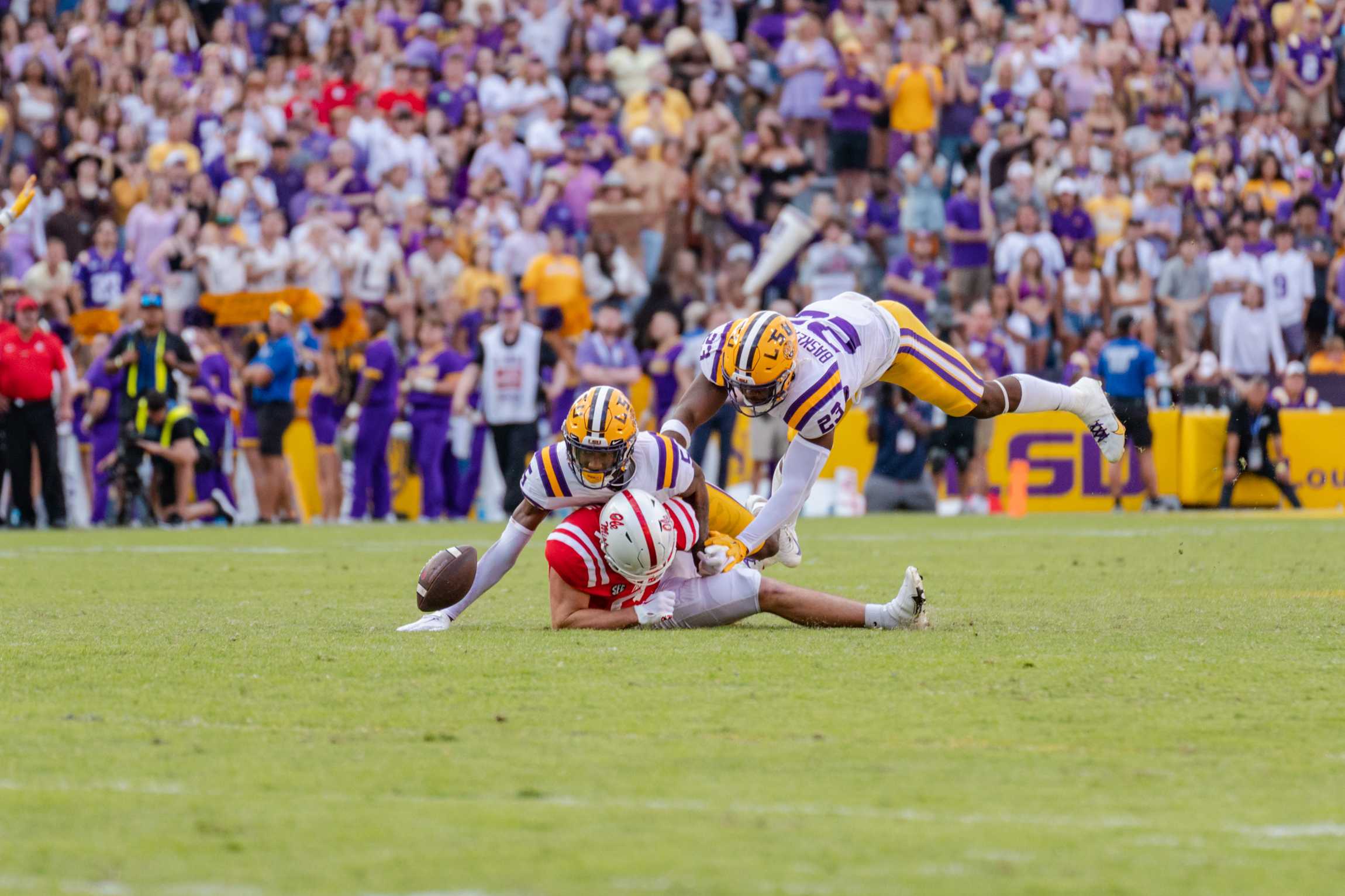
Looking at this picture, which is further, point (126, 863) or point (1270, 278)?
point (1270, 278)

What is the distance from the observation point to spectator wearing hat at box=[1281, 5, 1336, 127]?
2192 cm

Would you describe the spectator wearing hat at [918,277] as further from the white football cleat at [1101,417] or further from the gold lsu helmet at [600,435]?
the gold lsu helmet at [600,435]

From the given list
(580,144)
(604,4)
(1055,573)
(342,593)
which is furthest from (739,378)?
(604,4)

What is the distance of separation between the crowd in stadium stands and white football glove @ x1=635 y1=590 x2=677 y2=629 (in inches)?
391

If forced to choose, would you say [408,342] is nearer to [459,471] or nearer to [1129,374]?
[459,471]

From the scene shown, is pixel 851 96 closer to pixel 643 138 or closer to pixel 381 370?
pixel 643 138

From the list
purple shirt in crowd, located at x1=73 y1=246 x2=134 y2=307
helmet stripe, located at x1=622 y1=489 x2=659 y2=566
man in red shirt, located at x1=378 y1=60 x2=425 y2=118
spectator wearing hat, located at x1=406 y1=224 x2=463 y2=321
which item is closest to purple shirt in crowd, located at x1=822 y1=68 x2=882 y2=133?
man in red shirt, located at x1=378 y1=60 x2=425 y2=118

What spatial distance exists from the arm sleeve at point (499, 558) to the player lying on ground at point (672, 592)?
15 cm

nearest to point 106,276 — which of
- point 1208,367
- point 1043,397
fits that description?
point 1208,367

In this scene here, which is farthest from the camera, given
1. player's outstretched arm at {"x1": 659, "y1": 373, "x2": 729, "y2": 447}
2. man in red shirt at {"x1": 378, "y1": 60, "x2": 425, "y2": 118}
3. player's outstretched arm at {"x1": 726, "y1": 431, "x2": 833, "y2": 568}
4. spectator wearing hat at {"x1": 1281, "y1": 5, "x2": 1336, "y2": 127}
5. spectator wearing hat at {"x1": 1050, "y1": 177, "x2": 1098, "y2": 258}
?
spectator wearing hat at {"x1": 1281, "y1": 5, "x2": 1336, "y2": 127}

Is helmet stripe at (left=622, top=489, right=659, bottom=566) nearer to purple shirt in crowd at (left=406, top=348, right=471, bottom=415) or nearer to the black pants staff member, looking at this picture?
purple shirt in crowd at (left=406, top=348, right=471, bottom=415)

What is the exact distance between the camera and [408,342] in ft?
62.6

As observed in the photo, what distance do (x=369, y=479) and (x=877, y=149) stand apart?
703cm

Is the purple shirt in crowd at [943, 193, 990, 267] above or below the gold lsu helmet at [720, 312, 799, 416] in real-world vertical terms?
above
